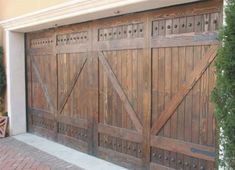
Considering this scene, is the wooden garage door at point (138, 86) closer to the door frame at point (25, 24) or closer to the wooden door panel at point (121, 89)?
the wooden door panel at point (121, 89)

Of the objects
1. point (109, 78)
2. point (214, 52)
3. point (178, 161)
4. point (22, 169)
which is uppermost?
point (214, 52)

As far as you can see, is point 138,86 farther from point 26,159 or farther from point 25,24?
point 25,24

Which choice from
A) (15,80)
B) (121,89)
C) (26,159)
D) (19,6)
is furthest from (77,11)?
(15,80)

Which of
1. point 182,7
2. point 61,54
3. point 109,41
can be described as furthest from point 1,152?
point 182,7

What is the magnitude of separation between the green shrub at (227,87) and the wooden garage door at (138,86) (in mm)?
926

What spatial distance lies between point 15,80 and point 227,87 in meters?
5.51

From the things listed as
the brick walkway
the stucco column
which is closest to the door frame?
the stucco column

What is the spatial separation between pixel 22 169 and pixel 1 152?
44.6 inches

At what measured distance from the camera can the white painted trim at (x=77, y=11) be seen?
4059mm

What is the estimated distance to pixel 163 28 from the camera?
13.7 ft

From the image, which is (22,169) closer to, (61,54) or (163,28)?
(61,54)

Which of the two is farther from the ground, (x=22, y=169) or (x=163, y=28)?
(x=163, y=28)

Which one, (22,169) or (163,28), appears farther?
(22,169)

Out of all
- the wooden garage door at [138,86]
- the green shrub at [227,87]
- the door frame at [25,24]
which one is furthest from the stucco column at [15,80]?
the green shrub at [227,87]
